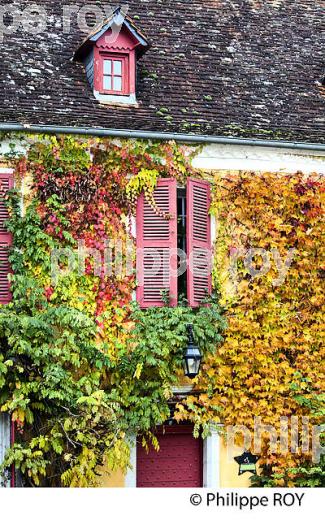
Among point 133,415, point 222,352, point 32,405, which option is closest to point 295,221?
point 222,352

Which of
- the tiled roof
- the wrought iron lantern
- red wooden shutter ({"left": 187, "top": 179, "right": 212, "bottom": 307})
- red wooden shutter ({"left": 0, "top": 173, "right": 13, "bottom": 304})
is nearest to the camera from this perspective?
the wrought iron lantern

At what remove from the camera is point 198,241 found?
1334 centimetres

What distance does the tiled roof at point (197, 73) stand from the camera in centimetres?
1348

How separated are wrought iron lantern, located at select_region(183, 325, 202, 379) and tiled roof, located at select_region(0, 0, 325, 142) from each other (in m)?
2.91

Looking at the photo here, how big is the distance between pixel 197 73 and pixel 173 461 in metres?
5.76

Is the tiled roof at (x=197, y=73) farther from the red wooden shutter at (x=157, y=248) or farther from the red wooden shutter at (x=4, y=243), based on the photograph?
the red wooden shutter at (x=157, y=248)

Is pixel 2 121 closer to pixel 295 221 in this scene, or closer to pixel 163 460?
pixel 295 221

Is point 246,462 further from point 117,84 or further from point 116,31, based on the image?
point 116,31

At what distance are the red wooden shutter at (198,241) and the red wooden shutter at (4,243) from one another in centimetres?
244

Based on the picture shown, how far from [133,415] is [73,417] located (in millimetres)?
922

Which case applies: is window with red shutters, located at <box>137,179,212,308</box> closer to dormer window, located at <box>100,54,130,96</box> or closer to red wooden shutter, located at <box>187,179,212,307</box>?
red wooden shutter, located at <box>187,179,212,307</box>

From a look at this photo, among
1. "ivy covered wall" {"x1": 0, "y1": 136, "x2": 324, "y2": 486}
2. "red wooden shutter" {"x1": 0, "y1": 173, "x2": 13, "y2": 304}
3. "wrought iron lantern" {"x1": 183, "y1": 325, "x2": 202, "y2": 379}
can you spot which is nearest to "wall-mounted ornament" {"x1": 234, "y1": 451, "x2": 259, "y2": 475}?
"ivy covered wall" {"x1": 0, "y1": 136, "x2": 324, "y2": 486}

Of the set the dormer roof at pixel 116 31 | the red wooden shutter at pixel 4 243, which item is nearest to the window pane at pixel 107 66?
the dormer roof at pixel 116 31

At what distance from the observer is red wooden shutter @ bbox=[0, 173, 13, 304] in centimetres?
1267
